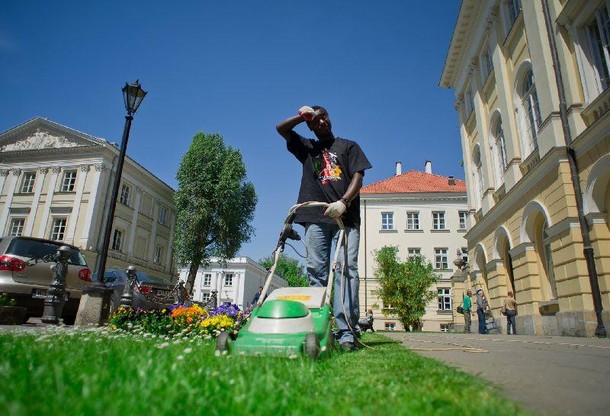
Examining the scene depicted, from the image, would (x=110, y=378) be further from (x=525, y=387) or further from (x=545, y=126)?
(x=545, y=126)

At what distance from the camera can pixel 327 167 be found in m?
4.56

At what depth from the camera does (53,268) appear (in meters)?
7.13

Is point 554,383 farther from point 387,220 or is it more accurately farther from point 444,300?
point 387,220

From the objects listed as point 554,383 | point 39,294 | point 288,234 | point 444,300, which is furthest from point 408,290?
point 554,383

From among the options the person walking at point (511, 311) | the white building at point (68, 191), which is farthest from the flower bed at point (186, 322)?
the white building at point (68, 191)

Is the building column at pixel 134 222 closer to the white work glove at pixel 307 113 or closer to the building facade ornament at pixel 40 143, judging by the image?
the building facade ornament at pixel 40 143

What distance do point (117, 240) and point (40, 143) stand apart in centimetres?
1091

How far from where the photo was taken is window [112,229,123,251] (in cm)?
3238

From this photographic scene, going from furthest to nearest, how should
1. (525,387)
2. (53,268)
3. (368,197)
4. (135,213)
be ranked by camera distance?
(368,197) < (135,213) < (53,268) < (525,387)

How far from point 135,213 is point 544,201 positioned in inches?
1298

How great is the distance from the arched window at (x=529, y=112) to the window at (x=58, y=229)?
32.4 m

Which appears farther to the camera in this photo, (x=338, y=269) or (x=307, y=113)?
(x=307, y=113)

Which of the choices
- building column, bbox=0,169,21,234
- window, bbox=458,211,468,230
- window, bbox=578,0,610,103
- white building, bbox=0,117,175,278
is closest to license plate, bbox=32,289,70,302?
window, bbox=578,0,610,103

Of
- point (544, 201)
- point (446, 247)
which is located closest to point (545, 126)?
point (544, 201)
